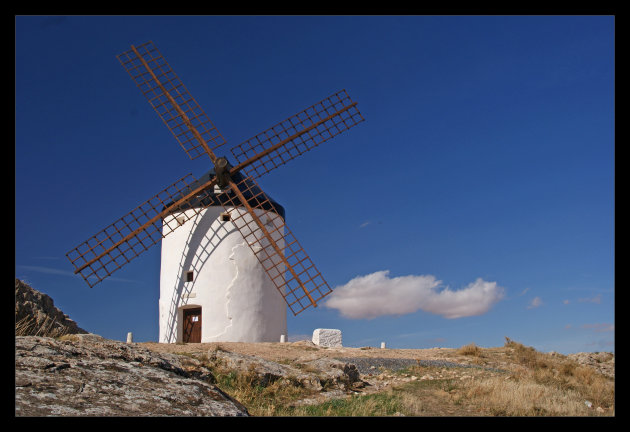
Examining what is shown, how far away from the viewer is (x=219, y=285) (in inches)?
687

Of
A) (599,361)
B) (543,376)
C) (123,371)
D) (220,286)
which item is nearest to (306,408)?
(123,371)

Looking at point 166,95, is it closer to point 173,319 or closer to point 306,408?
point 173,319

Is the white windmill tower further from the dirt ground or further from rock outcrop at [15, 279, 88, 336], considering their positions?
rock outcrop at [15, 279, 88, 336]

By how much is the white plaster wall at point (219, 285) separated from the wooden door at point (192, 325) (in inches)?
7.3

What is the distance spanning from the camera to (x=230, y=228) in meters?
17.6

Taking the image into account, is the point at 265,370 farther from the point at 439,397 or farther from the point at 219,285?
the point at 219,285

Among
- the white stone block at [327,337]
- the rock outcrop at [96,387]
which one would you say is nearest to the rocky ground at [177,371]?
the rock outcrop at [96,387]

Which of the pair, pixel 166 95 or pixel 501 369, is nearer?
pixel 501 369

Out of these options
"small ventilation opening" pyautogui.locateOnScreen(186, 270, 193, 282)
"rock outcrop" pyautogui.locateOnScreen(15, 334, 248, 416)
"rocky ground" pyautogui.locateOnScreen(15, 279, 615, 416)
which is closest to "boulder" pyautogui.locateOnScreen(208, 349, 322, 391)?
"rocky ground" pyautogui.locateOnScreen(15, 279, 615, 416)

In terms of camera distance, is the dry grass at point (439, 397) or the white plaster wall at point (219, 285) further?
the white plaster wall at point (219, 285)

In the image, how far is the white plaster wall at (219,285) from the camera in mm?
17344

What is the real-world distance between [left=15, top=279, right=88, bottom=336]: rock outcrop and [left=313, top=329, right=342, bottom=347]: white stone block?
26.8 ft

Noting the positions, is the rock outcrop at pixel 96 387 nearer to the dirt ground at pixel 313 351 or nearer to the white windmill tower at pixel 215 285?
the dirt ground at pixel 313 351

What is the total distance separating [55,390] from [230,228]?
13288 mm
